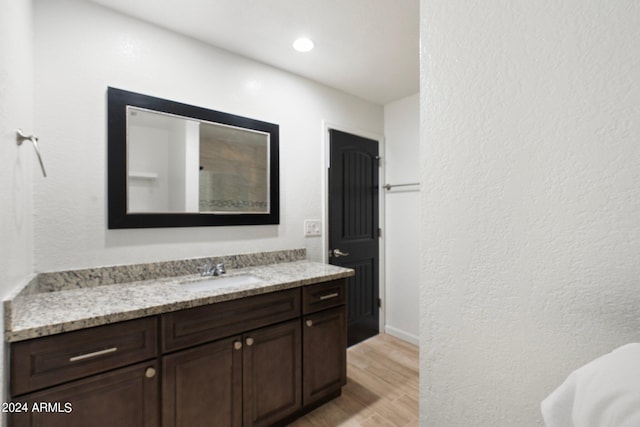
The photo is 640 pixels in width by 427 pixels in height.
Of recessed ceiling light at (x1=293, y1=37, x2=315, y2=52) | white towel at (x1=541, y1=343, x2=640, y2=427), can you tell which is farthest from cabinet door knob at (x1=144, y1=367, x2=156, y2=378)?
recessed ceiling light at (x1=293, y1=37, x2=315, y2=52)

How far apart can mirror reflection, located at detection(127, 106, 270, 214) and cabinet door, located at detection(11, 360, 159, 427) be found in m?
0.86

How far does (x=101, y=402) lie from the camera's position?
111cm

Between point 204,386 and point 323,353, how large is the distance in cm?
74

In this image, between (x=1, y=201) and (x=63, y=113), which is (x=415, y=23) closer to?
(x=63, y=113)

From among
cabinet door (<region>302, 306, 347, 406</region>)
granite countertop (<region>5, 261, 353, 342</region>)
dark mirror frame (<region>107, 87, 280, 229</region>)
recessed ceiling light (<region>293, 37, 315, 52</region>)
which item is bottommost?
cabinet door (<region>302, 306, 347, 406</region>)

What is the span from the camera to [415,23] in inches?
66.7

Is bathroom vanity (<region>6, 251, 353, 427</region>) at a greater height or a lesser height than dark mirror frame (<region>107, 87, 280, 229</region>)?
lesser

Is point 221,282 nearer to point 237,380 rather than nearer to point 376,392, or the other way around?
point 237,380

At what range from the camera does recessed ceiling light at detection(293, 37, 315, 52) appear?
6.10 feet

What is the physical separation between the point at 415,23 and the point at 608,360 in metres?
1.87

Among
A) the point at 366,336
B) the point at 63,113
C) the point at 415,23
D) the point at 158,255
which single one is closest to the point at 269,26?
the point at 415,23

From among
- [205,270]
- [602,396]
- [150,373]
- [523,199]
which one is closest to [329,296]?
[205,270]

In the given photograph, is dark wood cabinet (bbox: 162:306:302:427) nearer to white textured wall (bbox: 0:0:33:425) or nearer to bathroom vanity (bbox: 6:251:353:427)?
bathroom vanity (bbox: 6:251:353:427)

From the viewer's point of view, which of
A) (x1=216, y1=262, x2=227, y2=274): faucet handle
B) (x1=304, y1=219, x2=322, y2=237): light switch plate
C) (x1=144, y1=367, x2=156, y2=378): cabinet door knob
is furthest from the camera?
(x1=304, y1=219, x2=322, y2=237): light switch plate
